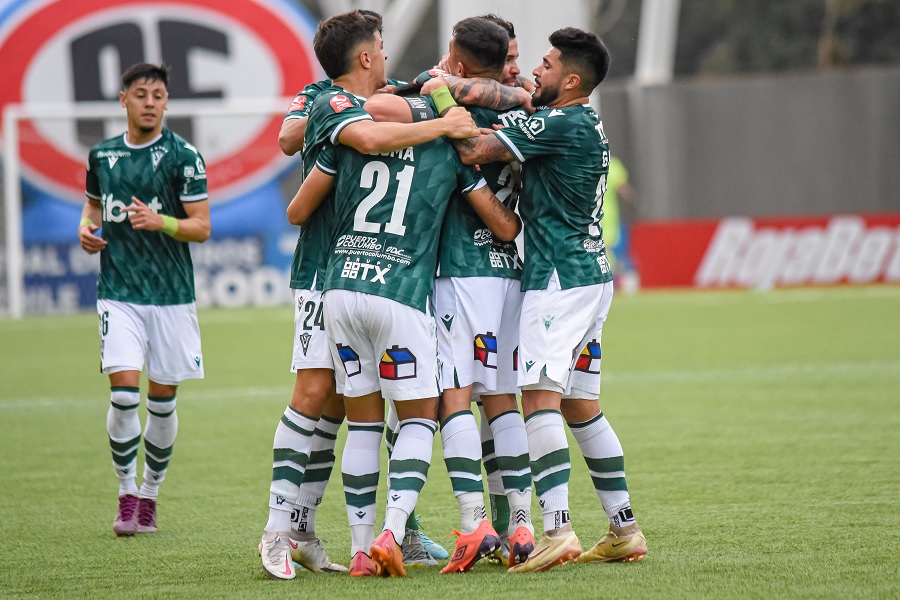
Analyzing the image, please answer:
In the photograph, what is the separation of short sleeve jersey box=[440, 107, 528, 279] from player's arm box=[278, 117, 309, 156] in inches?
27.3

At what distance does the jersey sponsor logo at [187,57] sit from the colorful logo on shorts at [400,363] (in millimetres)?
15542

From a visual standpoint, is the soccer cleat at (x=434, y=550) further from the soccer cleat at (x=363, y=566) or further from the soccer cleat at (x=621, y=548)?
the soccer cleat at (x=621, y=548)

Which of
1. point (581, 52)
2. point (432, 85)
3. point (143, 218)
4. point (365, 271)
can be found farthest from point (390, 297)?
point (143, 218)

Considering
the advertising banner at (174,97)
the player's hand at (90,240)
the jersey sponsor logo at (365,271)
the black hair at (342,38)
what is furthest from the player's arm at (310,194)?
the advertising banner at (174,97)

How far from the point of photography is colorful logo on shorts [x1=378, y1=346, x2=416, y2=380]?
4895 mm

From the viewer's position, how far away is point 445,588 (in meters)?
4.63

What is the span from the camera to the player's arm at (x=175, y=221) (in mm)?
6184

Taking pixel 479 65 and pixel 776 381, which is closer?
pixel 479 65

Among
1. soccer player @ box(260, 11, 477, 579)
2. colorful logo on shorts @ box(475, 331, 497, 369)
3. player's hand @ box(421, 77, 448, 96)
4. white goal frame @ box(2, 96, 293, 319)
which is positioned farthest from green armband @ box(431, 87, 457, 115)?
white goal frame @ box(2, 96, 293, 319)

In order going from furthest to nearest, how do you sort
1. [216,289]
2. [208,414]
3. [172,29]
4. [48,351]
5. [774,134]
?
[774,134]
[172,29]
[216,289]
[48,351]
[208,414]

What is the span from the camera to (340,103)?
4891 millimetres

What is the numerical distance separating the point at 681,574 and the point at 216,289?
50.4 feet

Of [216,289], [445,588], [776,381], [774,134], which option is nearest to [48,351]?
[216,289]

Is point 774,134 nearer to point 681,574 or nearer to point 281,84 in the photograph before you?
point 281,84
